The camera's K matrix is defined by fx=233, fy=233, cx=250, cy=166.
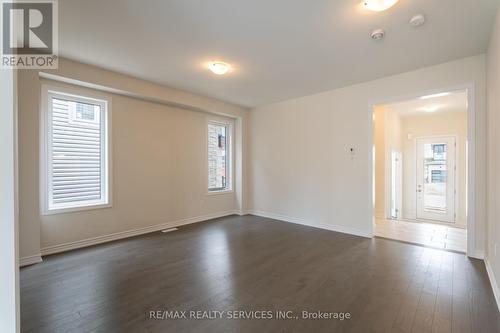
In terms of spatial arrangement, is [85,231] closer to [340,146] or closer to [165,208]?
[165,208]

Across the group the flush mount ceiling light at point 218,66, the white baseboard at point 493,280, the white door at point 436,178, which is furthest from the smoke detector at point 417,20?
the white door at point 436,178

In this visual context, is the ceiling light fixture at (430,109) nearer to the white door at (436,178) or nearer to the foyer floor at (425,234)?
the white door at (436,178)

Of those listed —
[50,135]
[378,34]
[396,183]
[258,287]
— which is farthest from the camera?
[396,183]

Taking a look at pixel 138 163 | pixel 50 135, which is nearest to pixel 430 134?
pixel 138 163

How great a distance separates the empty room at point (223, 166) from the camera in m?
2.05

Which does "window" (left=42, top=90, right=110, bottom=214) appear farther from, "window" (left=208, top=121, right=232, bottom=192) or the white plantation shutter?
"window" (left=208, top=121, right=232, bottom=192)

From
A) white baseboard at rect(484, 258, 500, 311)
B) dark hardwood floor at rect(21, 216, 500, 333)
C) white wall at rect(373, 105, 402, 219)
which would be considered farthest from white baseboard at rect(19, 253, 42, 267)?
white wall at rect(373, 105, 402, 219)

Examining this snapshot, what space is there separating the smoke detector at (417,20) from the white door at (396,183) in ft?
15.0

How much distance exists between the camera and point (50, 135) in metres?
3.37

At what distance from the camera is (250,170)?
6.25 metres

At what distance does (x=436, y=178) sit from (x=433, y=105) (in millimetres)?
2401

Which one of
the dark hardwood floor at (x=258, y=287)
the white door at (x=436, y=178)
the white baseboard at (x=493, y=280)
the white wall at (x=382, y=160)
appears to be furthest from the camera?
the white door at (x=436, y=178)

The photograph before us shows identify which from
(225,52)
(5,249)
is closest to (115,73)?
(225,52)

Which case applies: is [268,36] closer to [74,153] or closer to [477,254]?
[74,153]
